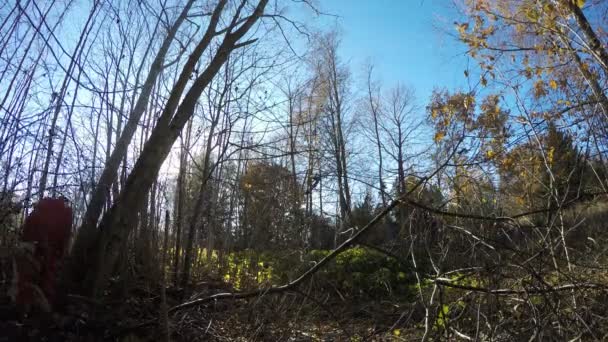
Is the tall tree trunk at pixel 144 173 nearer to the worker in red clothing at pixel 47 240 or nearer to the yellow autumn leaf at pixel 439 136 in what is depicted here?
the worker in red clothing at pixel 47 240

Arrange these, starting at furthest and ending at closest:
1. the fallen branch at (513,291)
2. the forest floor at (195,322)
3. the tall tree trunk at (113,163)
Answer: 1. the tall tree trunk at (113,163)
2. the forest floor at (195,322)
3. the fallen branch at (513,291)

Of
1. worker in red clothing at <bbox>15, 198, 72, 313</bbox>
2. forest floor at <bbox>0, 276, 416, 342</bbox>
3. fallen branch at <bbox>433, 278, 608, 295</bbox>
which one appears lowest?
forest floor at <bbox>0, 276, 416, 342</bbox>

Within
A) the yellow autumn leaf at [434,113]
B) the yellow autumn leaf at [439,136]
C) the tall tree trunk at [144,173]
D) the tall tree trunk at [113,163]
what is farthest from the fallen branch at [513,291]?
the tall tree trunk at [113,163]

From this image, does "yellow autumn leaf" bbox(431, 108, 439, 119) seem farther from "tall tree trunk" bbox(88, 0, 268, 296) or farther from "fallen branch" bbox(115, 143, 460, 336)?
"tall tree trunk" bbox(88, 0, 268, 296)

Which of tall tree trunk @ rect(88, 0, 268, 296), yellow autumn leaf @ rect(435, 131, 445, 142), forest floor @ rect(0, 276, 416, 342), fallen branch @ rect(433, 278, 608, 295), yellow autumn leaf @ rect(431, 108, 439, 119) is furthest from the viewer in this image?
yellow autumn leaf @ rect(431, 108, 439, 119)

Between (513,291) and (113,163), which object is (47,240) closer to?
(113,163)

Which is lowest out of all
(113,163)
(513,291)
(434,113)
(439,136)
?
(513,291)

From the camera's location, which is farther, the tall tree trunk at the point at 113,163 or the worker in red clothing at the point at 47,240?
the tall tree trunk at the point at 113,163

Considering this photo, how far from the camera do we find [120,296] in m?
3.58

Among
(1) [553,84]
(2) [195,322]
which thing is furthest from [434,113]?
(2) [195,322]

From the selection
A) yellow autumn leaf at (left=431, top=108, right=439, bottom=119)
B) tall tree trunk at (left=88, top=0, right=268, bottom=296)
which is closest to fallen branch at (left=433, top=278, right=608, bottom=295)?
tall tree trunk at (left=88, top=0, right=268, bottom=296)

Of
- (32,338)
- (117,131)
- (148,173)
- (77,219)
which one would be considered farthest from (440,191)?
(117,131)

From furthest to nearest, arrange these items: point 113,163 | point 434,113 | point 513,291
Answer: point 434,113 → point 113,163 → point 513,291

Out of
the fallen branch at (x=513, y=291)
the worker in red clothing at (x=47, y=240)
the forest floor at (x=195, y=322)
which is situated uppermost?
the worker in red clothing at (x=47, y=240)
